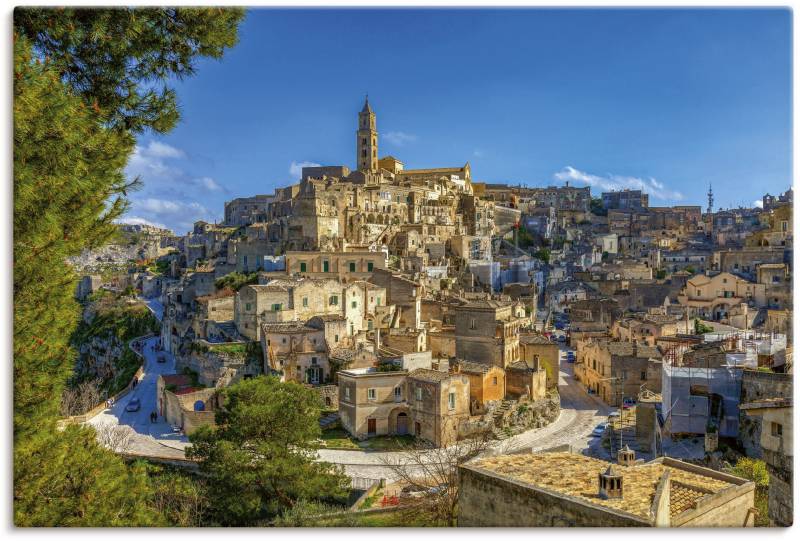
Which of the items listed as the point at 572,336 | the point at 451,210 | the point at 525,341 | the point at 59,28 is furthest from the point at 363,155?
the point at 59,28

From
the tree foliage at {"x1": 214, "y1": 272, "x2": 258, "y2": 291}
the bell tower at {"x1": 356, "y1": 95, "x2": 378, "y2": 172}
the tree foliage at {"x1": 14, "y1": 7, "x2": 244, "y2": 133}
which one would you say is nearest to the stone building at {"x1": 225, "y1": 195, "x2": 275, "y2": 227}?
the bell tower at {"x1": 356, "y1": 95, "x2": 378, "y2": 172}

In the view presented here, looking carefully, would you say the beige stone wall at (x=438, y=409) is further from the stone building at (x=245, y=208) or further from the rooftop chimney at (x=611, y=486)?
the stone building at (x=245, y=208)

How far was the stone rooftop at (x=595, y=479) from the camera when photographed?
6.68 metres

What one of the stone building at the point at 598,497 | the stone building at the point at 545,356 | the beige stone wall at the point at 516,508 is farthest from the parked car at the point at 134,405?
the beige stone wall at the point at 516,508

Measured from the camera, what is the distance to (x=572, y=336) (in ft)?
119

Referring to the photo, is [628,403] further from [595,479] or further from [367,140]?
[367,140]

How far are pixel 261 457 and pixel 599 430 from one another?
1236cm

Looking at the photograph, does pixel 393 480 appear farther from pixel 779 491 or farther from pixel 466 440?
pixel 779 491

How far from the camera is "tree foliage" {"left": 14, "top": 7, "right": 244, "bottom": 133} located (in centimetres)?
652

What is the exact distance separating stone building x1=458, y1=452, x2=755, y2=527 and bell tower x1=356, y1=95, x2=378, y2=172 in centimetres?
6495

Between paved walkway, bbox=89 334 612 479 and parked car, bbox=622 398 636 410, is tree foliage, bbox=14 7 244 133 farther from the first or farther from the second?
parked car, bbox=622 398 636 410

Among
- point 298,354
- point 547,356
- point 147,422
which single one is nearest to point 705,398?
point 547,356

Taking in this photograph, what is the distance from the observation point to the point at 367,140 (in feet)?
234

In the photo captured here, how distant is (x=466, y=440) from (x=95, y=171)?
54.7 feet
